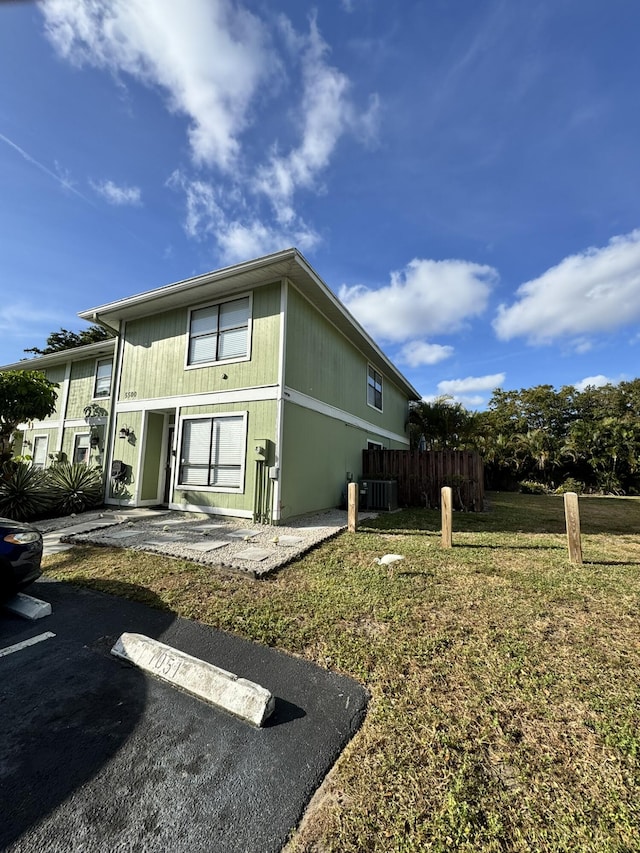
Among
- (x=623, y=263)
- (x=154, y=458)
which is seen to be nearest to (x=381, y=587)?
(x=154, y=458)

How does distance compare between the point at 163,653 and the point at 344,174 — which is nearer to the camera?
the point at 163,653

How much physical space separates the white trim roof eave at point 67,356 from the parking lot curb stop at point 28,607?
9.88m

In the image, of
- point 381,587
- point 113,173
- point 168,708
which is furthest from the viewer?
point 113,173

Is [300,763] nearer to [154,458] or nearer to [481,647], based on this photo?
[481,647]

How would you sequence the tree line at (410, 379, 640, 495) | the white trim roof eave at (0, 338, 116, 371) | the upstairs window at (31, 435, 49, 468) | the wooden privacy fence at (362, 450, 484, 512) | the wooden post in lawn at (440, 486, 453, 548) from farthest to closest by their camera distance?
the tree line at (410, 379, 640, 495), the upstairs window at (31, 435, 49, 468), the white trim roof eave at (0, 338, 116, 371), the wooden privacy fence at (362, 450, 484, 512), the wooden post in lawn at (440, 486, 453, 548)

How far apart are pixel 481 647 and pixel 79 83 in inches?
420

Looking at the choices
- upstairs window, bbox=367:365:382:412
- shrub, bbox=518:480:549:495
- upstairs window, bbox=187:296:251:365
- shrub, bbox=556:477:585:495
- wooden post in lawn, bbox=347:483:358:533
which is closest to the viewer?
wooden post in lawn, bbox=347:483:358:533

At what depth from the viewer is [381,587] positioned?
164 inches

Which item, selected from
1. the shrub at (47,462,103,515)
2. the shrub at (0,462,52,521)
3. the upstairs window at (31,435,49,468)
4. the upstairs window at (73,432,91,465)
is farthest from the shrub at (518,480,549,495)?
the upstairs window at (31,435,49,468)

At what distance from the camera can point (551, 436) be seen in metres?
20.5

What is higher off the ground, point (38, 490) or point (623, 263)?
point (623, 263)

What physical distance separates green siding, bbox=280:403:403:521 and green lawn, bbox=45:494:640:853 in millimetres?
2974

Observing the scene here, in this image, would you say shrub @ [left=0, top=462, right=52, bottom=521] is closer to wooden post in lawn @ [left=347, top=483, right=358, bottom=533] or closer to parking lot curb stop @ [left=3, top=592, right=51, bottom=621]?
parking lot curb stop @ [left=3, top=592, right=51, bottom=621]

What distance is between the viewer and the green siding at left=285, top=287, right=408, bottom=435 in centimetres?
845
